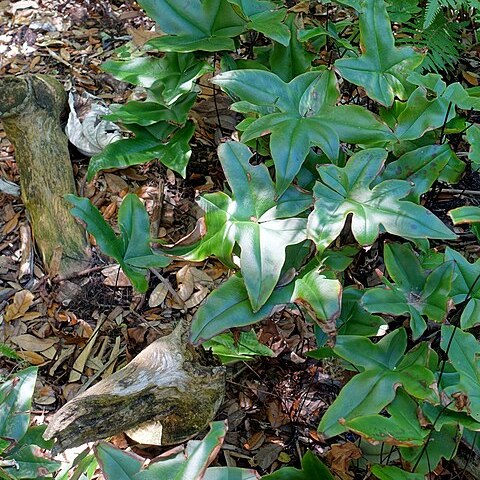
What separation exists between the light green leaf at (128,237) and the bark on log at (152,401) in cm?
24

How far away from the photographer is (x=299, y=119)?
1600 mm

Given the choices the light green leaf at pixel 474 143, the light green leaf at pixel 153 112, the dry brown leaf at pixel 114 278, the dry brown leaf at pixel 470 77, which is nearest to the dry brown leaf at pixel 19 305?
the dry brown leaf at pixel 114 278

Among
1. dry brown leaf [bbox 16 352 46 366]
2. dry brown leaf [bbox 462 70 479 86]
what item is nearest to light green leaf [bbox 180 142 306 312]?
dry brown leaf [bbox 16 352 46 366]

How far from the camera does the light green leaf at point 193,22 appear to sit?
2.00m

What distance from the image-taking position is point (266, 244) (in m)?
1.46

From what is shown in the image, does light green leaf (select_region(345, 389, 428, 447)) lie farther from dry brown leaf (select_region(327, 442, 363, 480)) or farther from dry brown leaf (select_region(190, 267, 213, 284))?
dry brown leaf (select_region(190, 267, 213, 284))

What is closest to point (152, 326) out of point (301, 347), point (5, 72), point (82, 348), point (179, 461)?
point (82, 348)

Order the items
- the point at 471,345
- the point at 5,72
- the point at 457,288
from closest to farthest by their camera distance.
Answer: the point at 471,345 → the point at 457,288 → the point at 5,72

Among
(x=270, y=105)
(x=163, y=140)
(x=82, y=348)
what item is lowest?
(x=82, y=348)

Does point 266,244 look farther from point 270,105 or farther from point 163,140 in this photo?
point 163,140

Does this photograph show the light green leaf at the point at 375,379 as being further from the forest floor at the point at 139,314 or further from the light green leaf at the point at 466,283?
the forest floor at the point at 139,314

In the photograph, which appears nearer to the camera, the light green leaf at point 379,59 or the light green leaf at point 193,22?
the light green leaf at point 379,59

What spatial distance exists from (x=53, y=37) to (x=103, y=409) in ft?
6.60

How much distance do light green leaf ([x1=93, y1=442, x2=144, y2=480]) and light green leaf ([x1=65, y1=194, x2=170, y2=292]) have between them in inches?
22.2
